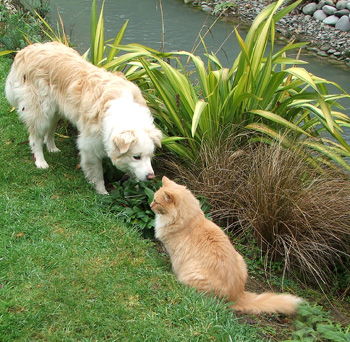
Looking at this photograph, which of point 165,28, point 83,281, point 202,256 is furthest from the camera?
point 165,28

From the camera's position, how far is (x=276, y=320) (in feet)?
11.6

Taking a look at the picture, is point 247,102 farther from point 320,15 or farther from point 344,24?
point 320,15

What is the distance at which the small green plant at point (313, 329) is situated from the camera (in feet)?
9.53

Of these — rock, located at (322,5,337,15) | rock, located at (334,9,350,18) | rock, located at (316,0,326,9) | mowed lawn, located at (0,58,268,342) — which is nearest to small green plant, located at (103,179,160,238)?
mowed lawn, located at (0,58,268,342)

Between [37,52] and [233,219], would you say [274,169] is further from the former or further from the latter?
[37,52]

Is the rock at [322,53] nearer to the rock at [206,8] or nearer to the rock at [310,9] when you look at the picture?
the rock at [310,9]

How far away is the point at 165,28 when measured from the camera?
37.9ft

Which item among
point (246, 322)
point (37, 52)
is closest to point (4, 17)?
point (37, 52)

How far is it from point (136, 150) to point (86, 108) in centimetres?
73

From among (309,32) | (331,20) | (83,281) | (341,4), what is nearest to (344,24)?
(331,20)

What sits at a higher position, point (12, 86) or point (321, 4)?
point (321, 4)

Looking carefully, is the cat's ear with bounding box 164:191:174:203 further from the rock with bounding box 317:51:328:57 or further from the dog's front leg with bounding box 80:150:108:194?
the rock with bounding box 317:51:328:57

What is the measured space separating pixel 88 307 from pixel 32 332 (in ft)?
1.35

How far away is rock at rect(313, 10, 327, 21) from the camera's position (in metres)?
12.1
